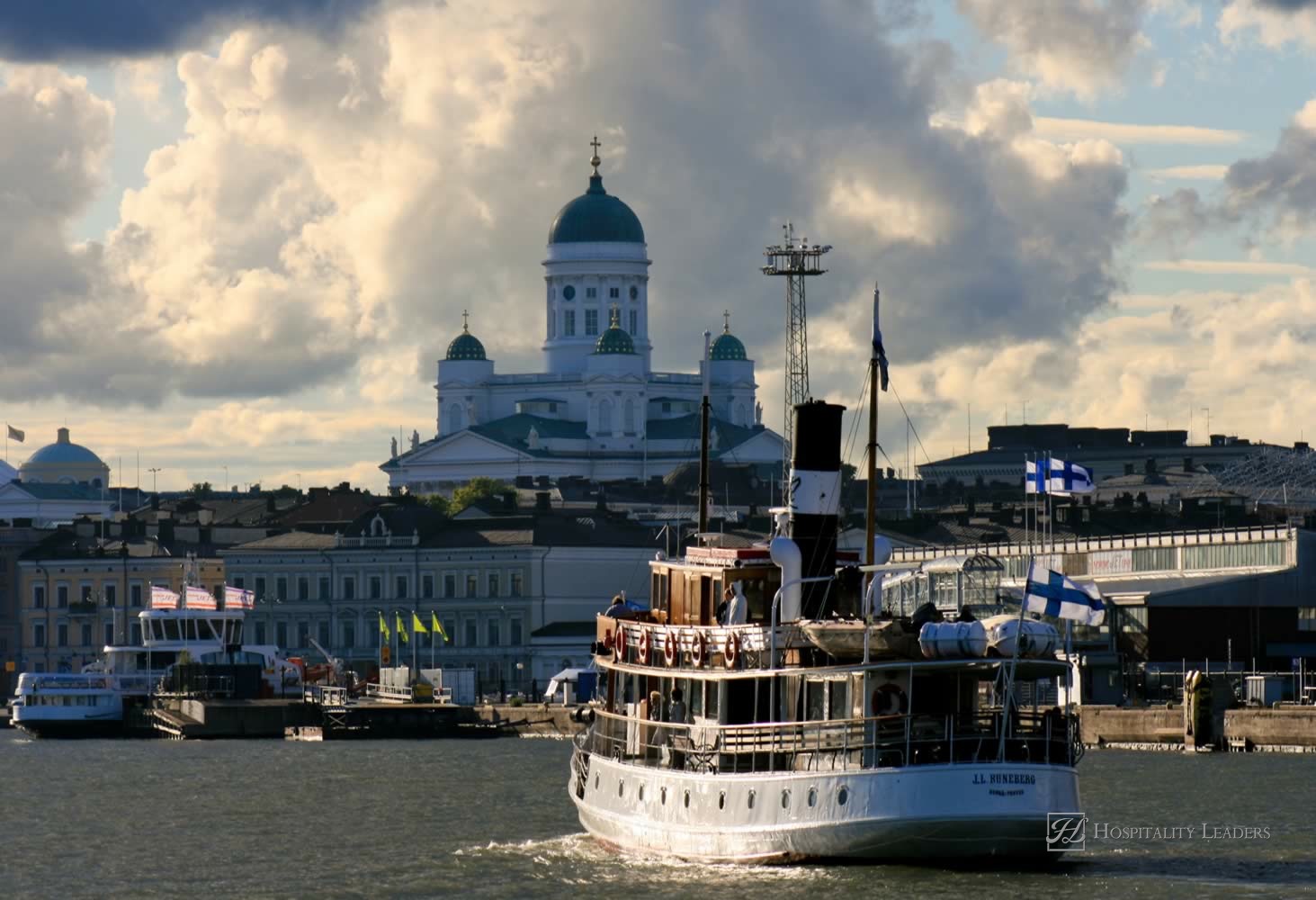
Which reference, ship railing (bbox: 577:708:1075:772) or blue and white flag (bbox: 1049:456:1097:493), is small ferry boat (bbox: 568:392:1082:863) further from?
blue and white flag (bbox: 1049:456:1097:493)

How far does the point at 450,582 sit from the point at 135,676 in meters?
47.2

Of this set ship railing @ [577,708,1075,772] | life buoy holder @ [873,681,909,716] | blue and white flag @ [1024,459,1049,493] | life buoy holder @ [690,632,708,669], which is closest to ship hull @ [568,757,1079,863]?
ship railing @ [577,708,1075,772]

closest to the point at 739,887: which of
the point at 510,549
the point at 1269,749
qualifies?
the point at 1269,749

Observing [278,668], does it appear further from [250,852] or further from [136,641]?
[250,852]

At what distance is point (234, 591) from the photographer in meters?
135

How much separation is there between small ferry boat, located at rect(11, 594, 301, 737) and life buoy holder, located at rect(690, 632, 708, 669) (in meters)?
73.5

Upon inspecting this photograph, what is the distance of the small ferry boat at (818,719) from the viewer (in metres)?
55.8

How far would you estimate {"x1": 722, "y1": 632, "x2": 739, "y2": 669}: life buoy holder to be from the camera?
5988 centimetres

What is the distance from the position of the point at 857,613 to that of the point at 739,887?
639 centimetres

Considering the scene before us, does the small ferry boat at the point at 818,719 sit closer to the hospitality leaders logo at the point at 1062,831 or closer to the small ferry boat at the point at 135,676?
the hospitality leaders logo at the point at 1062,831

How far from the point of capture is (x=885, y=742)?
55750mm

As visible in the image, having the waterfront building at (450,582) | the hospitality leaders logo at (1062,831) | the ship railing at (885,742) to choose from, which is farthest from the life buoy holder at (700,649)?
the waterfront building at (450,582)

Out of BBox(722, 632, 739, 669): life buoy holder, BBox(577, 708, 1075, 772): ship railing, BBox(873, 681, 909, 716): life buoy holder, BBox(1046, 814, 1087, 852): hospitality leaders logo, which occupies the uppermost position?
BBox(722, 632, 739, 669): life buoy holder

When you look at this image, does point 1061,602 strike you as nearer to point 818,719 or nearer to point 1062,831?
point 818,719
